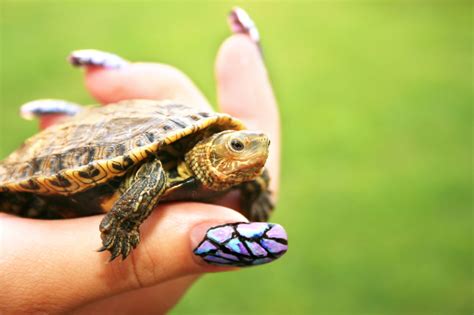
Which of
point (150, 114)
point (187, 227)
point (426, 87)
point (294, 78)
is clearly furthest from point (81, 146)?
point (426, 87)

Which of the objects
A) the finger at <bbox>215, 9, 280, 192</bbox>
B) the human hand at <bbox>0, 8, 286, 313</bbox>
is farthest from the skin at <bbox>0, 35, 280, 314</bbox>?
the finger at <bbox>215, 9, 280, 192</bbox>

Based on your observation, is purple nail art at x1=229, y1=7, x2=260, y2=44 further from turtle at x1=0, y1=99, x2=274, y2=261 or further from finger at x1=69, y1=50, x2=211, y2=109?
turtle at x1=0, y1=99, x2=274, y2=261

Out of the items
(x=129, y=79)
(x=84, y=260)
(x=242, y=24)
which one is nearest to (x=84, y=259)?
(x=84, y=260)

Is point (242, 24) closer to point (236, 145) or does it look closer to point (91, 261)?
point (236, 145)

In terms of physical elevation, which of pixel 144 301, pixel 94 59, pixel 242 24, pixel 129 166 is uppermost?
pixel 242 24

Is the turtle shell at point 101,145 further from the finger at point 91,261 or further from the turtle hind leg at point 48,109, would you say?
the turtle hind leg at point 48,109

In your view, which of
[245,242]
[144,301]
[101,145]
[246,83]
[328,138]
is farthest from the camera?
[328,138]

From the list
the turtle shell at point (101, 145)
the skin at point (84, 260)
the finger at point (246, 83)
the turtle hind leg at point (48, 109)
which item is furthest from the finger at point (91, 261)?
the turtle hind leg at point (48, 109)
